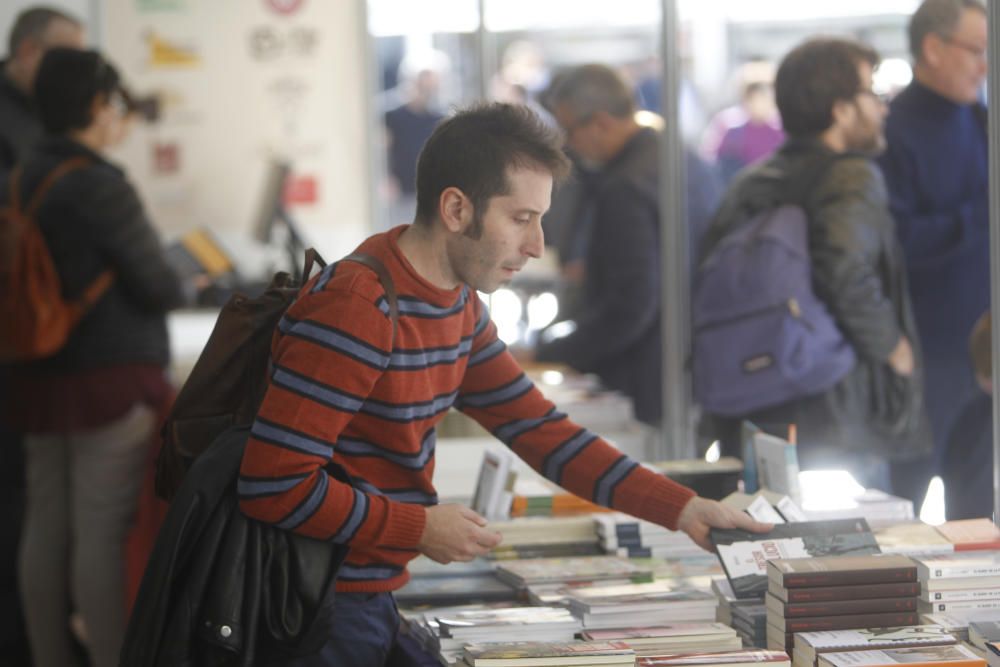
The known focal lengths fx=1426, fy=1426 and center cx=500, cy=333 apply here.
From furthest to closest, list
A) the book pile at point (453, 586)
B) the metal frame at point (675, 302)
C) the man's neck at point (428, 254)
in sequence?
the metal frame at point (675, 302) < the book pile at point (453, 586) < the man's neck at point (428, 254)

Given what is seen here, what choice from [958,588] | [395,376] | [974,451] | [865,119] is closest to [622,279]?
[865,119]

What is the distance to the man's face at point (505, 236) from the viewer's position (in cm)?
211

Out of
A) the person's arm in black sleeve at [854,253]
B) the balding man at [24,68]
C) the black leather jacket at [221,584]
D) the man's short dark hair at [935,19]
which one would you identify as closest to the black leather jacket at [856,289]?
the person's arm in black sleeve at [854,253]

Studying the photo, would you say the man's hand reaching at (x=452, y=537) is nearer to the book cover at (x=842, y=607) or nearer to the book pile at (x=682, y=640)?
the book pile at (x=682, y=640)

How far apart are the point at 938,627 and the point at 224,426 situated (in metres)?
1.11

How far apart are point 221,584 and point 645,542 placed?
1035 mm

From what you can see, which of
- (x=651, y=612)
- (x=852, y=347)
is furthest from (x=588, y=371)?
(x=651, y=612)

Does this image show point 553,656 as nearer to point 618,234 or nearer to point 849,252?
point 849,252

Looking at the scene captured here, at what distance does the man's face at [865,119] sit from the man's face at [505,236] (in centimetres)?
167

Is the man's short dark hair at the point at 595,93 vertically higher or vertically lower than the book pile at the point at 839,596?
higher

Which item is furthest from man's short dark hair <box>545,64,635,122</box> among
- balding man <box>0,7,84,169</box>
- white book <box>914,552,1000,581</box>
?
white book <box>914,552,1000,581</box>

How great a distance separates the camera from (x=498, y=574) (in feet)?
8.64

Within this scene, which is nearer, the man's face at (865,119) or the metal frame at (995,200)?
the metal frame at (995,200)

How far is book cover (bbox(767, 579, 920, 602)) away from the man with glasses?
177 cm
